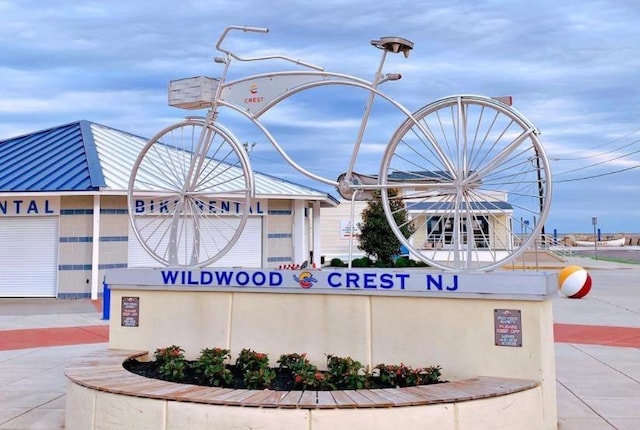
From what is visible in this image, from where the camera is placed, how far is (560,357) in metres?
9.52

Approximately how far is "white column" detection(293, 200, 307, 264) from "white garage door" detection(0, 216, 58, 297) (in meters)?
7.86

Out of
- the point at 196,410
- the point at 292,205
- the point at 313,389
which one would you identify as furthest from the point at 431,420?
the point at 292,205

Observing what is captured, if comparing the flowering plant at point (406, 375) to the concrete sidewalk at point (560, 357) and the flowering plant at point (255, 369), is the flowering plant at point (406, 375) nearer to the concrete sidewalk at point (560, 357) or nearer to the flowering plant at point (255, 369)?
the flowering plant at point (255, 369)

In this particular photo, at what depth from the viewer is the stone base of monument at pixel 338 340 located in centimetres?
473

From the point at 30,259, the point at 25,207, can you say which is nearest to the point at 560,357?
the point at 30,259

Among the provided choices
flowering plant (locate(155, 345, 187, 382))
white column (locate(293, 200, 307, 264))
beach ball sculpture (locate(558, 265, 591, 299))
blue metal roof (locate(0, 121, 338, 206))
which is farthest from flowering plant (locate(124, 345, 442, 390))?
white column (locate(293, 200, 307, 264))

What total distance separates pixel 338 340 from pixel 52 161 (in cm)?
1690

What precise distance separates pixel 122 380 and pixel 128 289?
181cm

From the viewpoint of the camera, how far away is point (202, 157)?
24.7 ft

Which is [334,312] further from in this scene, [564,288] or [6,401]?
[564,288]

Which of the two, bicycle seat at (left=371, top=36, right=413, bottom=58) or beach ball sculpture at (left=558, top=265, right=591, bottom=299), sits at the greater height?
bicycle seat at (left=371, top=36, right=413, bottom=58)

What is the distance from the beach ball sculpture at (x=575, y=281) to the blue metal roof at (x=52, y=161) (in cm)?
1316

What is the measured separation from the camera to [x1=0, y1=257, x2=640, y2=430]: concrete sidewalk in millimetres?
6352

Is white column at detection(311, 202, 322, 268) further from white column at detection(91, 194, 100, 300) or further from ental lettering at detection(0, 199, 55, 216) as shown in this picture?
ental lettering at detection(0, 199, 55, 216)
